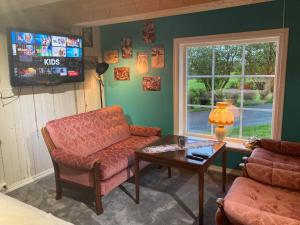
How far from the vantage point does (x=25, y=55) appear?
2.82 meters

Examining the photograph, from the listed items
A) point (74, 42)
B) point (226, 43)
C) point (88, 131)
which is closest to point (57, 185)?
point (88, 131)

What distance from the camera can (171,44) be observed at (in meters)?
3.45

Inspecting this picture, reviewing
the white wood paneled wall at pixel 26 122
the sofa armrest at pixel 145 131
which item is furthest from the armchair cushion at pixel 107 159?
the white wood paneled wall at pixel 26 122

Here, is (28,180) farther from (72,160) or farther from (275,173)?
(275,173)

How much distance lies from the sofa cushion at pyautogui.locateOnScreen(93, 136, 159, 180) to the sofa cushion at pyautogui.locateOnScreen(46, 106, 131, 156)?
12 centimetres

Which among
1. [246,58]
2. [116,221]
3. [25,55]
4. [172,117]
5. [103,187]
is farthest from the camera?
[172,117]

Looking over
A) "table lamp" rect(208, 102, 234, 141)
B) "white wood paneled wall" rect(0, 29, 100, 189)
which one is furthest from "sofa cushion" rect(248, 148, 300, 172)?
"white wood paneled wall" rect(0, 29, 100, 189)

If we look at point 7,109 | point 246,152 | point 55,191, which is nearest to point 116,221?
point 55,191

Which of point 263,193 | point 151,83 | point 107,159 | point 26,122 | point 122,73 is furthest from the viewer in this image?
point 122,73

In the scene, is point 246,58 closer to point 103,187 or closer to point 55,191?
point 103,187

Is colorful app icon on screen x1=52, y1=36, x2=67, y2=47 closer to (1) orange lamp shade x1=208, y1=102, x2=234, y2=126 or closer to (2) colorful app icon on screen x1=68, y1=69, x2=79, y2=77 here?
(2) colorful app icon on screen x1=68, y1=69, x2=79, y2=77

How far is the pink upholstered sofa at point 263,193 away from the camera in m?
1.43

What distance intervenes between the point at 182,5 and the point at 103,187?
2.08m

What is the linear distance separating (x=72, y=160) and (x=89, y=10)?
199 cm
